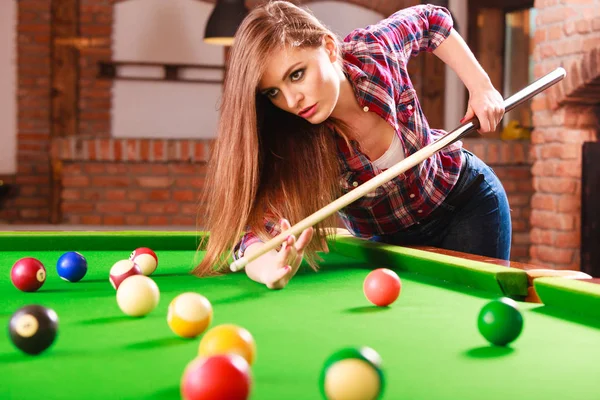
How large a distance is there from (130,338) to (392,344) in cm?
42

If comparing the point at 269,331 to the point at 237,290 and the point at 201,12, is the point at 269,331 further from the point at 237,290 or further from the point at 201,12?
the point at 201,12

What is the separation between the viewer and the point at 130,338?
4.02 feet

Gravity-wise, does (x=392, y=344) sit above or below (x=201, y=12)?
below

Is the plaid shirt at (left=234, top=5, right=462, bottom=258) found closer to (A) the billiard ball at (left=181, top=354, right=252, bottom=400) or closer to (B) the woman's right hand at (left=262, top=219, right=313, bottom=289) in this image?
Result: (B) the woman's right hand at (left=262, top=219, right=313, bottom=289)

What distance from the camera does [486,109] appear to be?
2191mm

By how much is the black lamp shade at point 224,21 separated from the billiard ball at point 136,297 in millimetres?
4981

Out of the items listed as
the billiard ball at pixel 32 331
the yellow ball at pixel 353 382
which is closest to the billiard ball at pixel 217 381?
the yellow ball at pixel 353 382

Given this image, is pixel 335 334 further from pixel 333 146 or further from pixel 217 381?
pixel 333 146

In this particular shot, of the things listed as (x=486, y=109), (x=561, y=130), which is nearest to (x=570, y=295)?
(x=486, y=109)

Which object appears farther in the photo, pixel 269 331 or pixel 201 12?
pixel 201 12

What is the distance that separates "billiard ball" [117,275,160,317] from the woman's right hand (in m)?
0.36

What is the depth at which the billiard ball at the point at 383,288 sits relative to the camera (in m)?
1.49

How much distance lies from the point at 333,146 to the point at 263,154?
209 millimetres

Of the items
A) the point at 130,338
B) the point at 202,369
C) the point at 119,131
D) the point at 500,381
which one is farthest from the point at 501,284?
the point at 119,131
